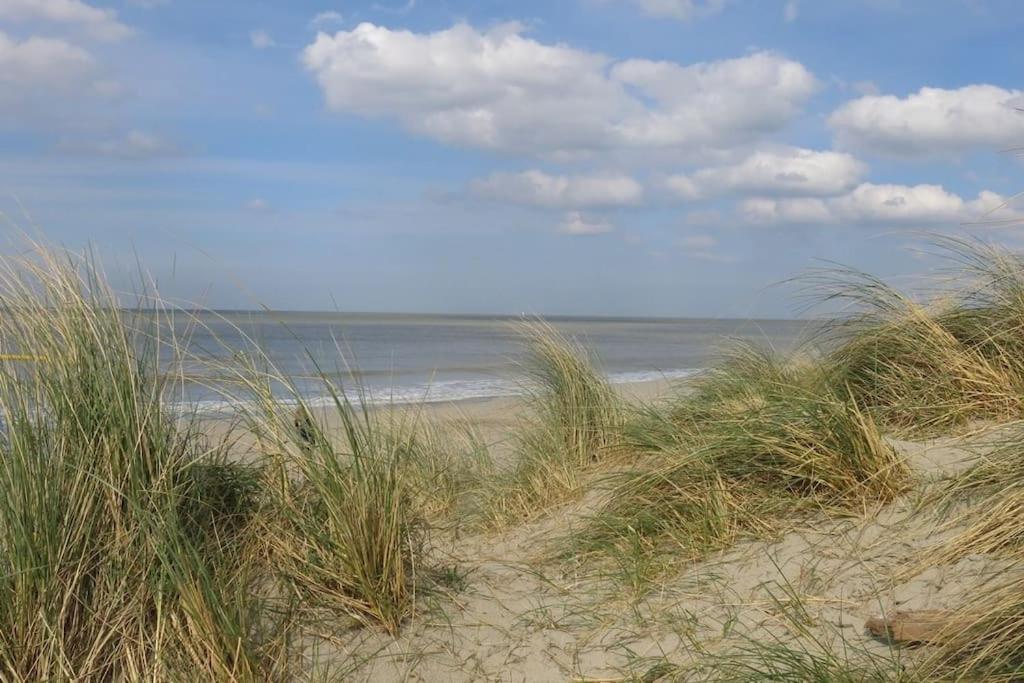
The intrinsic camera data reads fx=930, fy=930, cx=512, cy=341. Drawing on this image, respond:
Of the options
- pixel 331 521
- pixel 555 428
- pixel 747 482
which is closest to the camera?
pixel 331 521

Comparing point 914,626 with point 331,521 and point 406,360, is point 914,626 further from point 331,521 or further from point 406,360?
point 406,360

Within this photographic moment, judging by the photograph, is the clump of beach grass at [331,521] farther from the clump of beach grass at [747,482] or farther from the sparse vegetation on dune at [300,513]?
the clump of beach grass at [747,482]

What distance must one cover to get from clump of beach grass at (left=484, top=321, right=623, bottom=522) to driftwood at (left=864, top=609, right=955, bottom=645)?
2494mm

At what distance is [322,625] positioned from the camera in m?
3.45

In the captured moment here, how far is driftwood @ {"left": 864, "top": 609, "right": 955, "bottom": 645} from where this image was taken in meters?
2.82

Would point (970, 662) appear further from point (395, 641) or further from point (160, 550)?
point (160, 550)

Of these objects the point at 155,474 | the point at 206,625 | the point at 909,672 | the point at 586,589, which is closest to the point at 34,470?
the point at 155,474

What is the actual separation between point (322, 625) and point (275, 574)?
0.27 m

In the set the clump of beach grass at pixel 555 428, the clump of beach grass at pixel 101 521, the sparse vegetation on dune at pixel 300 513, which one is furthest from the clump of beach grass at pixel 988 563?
the clump of beach grass at pixel 555 428

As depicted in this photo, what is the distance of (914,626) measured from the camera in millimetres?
2902

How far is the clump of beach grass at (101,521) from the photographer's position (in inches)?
117

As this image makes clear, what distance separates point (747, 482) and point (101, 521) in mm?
2676

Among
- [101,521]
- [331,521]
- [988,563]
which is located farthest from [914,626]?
[101,521]

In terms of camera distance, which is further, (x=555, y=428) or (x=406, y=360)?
(x=406, y=360)
